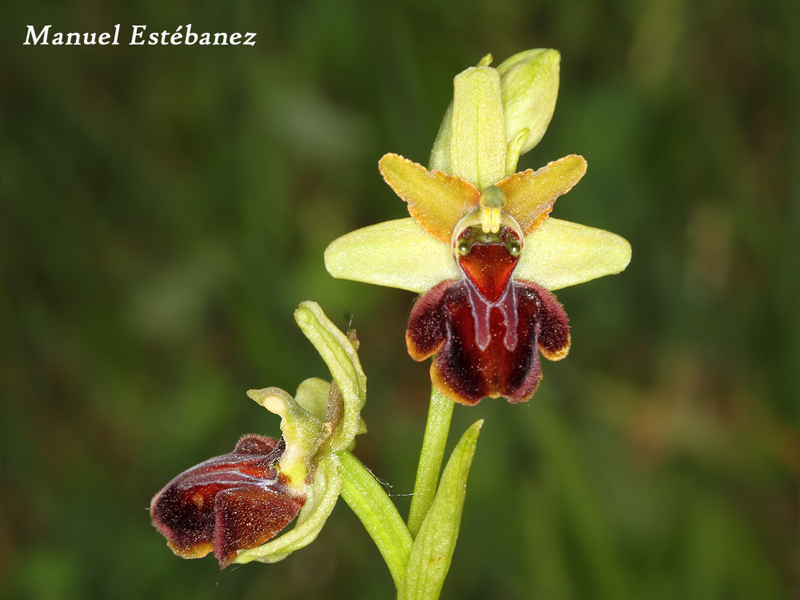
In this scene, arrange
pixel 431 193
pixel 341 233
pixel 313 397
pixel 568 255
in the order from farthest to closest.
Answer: pixel 341 233 → pixel 313 397 → pixel 568 255 → pixel 431 193

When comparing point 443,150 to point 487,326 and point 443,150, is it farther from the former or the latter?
point 487,326

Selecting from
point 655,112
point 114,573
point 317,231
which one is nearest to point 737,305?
point 655,112

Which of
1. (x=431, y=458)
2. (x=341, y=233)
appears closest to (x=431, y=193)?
(x=431, y=458)

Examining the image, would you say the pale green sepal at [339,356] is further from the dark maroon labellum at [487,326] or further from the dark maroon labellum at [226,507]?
the dark maroon labellum at [226,507]

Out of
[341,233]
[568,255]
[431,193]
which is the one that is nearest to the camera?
[431,193]

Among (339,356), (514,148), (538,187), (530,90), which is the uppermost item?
(530,90)

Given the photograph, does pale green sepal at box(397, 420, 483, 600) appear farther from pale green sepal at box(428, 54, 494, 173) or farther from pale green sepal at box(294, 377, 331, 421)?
pale green sepal at box(428, 54, 494, 173)

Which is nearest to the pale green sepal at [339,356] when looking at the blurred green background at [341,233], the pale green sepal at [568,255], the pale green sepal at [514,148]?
the pale green sepal at [568,255]
